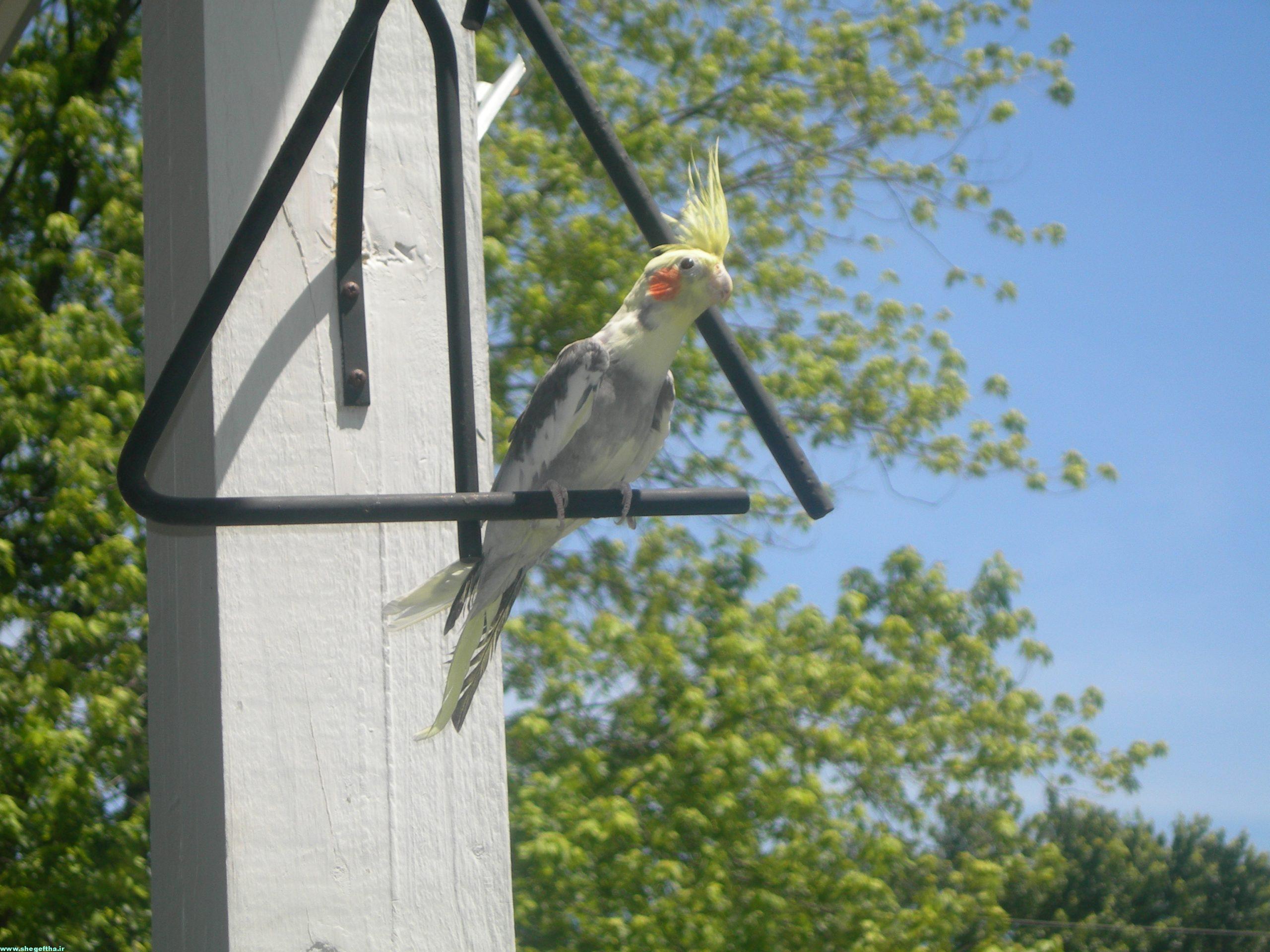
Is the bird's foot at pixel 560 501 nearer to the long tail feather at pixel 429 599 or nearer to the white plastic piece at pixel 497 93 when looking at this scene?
the long tail feather at pixel 429 599

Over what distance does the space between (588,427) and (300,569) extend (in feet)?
1.33

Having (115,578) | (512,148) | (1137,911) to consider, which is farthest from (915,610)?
(1137,911)

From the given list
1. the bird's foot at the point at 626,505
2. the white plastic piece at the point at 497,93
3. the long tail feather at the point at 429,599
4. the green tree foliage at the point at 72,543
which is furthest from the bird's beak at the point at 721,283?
the green tree foliage at the point at 72,543

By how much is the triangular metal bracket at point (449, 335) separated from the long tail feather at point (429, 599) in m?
0.05

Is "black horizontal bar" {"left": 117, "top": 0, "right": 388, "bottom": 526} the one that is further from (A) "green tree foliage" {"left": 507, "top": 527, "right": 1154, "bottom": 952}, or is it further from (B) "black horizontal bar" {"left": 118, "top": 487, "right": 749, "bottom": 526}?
(A) "green tree foliage" {"left": 507, "top": 527, "right": 1154, "bottom": 952}

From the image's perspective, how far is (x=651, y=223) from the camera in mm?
1062

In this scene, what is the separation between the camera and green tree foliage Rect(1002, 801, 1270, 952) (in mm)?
16016

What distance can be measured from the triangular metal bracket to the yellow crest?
0.28ft

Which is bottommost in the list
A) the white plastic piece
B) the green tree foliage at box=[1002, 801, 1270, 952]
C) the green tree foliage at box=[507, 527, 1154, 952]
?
the green tree foliage at box=[1002, 801, 1270, 952]

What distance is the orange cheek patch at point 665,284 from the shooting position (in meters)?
1.19

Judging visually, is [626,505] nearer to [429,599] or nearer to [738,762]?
Answer: [429,599]

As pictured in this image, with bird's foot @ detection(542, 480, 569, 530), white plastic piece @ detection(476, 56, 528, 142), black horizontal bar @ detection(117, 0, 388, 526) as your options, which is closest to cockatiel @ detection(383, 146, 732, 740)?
bird's foot @ detection(542, 480, 569, 530)

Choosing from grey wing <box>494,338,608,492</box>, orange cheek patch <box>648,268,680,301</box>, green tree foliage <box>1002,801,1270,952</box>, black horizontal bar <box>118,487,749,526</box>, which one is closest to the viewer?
black horizontal bar <box>118,487,749,526</box>

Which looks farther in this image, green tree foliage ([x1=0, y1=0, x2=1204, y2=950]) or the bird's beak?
green tree foliage ([x1=0, y1=0, x2=1204, y2=950])
